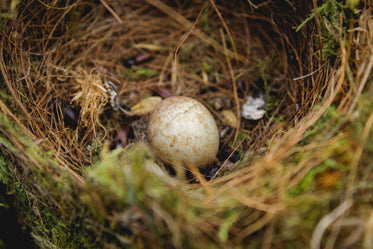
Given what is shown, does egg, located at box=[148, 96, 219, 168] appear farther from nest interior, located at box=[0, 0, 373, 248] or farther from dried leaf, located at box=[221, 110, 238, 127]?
dried leaf, located at box=[221, 110, 238, 127]

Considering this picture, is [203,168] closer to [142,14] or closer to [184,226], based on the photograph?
[184,226]

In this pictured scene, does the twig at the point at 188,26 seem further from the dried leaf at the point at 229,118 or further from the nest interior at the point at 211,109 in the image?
the dried leaf at the point at 229,118

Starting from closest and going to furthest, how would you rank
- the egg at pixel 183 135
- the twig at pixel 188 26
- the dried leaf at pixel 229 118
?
the egg at pixel 183 135, the dried leaf at pixel 229 118, the twig at pixel 188 26

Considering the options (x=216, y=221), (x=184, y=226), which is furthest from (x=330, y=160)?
(x=184, y=226)

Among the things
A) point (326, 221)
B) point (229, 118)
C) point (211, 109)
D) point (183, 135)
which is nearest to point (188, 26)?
point (211, 109)

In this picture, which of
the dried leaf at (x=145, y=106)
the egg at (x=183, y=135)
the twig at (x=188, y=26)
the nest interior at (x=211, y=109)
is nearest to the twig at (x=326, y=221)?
the nest interior at (x=211, y=109)

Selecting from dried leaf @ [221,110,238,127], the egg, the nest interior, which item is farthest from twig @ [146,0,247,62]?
the egg

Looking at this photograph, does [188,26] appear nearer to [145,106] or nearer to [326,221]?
[145,106]
